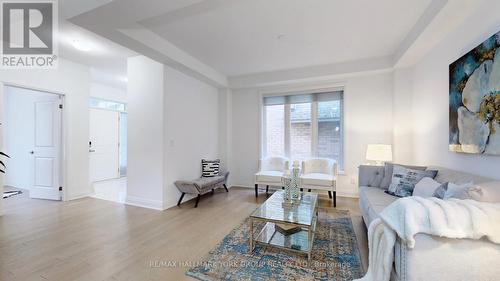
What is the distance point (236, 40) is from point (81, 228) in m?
3.30

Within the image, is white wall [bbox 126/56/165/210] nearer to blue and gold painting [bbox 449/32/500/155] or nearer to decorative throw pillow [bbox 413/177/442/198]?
decorative throw pillow [bbox 413/177/442/198]

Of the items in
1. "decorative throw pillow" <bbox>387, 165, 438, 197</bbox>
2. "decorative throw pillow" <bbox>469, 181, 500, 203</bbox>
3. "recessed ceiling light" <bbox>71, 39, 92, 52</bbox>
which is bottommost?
"decorative throw pillow" <bbox>387, 165, 438, 197</bbox>

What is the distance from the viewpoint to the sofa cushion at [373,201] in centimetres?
208

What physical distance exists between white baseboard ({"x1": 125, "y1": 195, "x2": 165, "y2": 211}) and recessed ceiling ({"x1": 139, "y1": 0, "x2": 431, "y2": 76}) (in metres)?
2.60

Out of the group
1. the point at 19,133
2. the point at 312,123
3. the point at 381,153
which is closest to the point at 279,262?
the point at 381,153

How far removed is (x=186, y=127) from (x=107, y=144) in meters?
3.39

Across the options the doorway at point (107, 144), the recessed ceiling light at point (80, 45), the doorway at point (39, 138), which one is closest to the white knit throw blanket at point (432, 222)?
the recessed ceiling light at point (80, 45)

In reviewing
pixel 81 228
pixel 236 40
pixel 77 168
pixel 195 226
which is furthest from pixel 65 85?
pixel 195 226

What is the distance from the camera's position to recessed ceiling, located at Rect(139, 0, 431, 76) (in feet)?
7.42

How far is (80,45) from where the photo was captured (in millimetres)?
3262

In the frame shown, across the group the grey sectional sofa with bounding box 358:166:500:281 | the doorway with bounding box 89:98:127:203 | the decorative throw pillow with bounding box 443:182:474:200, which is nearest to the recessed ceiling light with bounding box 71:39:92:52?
the doorway with bounding box 89:98:127:203

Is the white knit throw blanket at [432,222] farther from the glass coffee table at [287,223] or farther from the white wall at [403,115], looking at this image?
the white wall at [403,115]

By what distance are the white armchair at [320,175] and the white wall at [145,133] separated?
2.56 m

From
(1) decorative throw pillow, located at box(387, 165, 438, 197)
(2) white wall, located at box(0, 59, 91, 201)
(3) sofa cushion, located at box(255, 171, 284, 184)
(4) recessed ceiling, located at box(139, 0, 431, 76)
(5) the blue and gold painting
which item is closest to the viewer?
(5) the blue and gold painting
